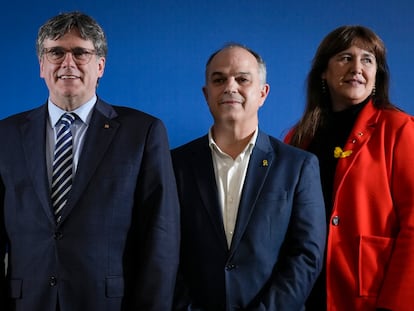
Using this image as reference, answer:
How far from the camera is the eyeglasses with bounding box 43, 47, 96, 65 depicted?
1.78 meters

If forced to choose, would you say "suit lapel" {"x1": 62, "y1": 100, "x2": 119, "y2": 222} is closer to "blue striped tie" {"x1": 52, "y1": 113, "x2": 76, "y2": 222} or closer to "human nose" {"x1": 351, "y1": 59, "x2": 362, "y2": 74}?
"blue striped tie" {"x1": 52, "y1": 113, "x2": 76, "y2": 222}

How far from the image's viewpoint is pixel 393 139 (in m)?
1.99

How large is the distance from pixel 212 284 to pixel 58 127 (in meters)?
0.74

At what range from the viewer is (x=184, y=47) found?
111 inches

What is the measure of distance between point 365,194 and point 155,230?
2.63 feet

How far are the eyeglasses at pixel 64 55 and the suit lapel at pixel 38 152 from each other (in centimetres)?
18

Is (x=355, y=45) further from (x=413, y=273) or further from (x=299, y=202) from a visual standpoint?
(x=413, y=273)

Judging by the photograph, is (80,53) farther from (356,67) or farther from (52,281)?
(356,67)

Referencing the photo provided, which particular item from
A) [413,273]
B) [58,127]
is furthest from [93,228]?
[413,273]

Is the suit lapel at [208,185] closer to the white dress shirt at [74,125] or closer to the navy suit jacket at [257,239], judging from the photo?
the navy suit jacket at [257,239]

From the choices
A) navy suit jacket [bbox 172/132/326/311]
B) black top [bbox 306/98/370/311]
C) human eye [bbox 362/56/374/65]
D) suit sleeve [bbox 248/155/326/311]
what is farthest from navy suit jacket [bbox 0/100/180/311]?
human eye [bbox 362/56/374/65]

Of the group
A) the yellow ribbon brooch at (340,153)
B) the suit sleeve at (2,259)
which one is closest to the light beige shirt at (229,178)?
the yellow ribbon brooch at (340,153)

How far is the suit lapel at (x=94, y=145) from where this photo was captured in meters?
1.68

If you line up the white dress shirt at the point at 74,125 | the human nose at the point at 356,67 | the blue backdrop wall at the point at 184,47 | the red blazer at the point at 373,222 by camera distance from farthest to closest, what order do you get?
the blue backdrop wall at the point at 184,47, the human nose at the point at 356,67, the red blazer at the point at 373,222, the white dress shirt at the point at 74,125
